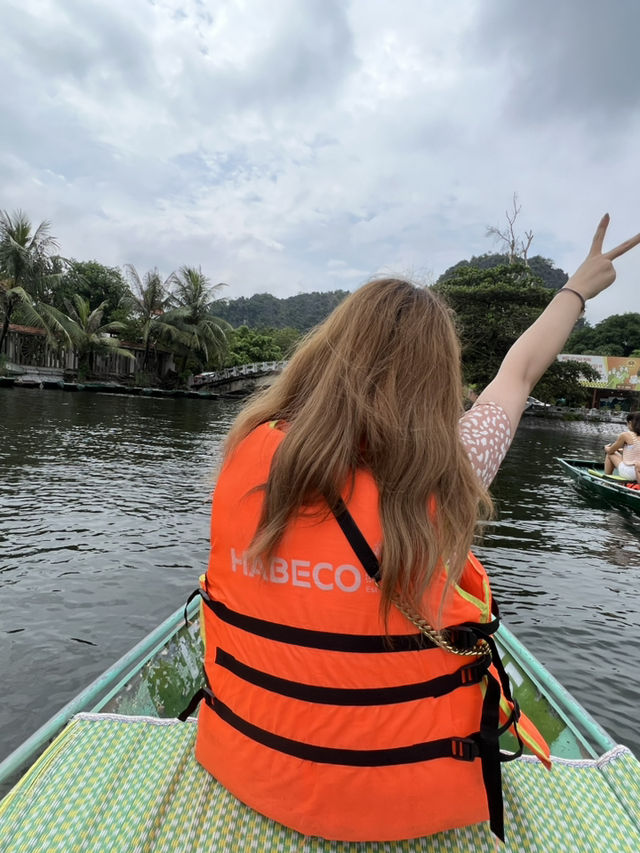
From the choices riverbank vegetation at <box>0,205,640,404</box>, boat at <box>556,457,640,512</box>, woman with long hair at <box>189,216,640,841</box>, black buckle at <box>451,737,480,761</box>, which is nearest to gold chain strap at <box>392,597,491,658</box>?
woman with long hair at <box>189,216,640,841</box>

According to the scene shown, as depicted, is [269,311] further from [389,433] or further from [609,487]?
[389,433]

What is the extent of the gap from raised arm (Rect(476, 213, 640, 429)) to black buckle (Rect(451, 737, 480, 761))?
74cm

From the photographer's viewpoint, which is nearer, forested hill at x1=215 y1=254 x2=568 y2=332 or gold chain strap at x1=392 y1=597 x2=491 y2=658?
gold chain strap at x1=392 y1=597 x2=491 y2=658

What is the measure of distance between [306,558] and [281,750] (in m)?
0.40

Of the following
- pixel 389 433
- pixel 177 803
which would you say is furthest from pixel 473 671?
pixel 177 803

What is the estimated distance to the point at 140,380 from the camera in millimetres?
31594

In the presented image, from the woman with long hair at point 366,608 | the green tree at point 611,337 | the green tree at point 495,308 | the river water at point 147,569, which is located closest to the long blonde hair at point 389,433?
the woman with long hair at point 366,608

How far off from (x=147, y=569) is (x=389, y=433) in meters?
4.85

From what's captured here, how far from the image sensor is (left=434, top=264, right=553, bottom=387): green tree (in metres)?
26.1

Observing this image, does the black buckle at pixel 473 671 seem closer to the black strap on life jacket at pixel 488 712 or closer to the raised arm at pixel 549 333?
the black strap on life jacket at pixel 488 712

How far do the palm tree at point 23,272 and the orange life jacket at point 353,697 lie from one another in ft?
88.6

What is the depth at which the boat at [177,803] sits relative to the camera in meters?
1.12

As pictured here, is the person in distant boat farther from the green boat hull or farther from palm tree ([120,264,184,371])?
palm tree ([120,264,184,371])

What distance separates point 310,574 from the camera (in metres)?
1.01
